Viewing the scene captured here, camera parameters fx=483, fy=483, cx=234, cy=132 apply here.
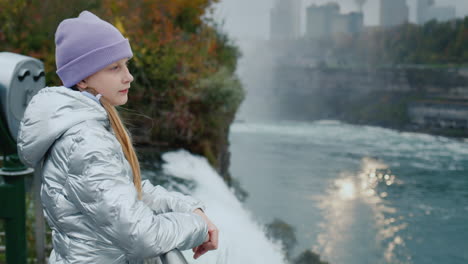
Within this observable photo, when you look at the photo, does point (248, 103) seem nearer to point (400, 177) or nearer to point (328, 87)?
point (328, 87)

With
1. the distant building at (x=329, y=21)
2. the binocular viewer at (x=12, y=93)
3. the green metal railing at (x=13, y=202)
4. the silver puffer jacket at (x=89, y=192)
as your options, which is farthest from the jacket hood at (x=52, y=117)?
the distant building at (x=329, y=21)

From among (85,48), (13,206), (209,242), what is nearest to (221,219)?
(13,206)

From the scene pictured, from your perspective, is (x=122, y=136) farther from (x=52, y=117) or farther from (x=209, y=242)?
(x=209, y=242)

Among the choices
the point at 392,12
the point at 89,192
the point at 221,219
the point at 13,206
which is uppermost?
the point at 392,12

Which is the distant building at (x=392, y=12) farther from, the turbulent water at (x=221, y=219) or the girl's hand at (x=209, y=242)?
the girl's hand at (x=209, y=242)

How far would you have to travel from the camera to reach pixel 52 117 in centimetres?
107

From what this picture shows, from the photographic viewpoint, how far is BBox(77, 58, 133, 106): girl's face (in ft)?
3.82

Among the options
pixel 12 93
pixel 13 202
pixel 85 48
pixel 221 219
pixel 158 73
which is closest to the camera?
pixel 85 48

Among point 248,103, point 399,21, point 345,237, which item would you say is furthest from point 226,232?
point 248,103

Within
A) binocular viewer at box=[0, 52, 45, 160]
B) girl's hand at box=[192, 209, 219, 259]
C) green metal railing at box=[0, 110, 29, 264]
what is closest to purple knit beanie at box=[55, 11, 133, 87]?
girl's hand at box=[192, 209, 219, 259]

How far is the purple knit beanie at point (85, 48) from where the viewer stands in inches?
44.4

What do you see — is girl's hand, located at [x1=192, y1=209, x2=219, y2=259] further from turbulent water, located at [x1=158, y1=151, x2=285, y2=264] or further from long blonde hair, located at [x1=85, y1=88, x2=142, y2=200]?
turbulent water, located at [x1=158, y1=151, x2=285, y2=264]

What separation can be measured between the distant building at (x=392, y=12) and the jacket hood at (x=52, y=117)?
59445 millimetres

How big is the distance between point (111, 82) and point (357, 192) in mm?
28851
